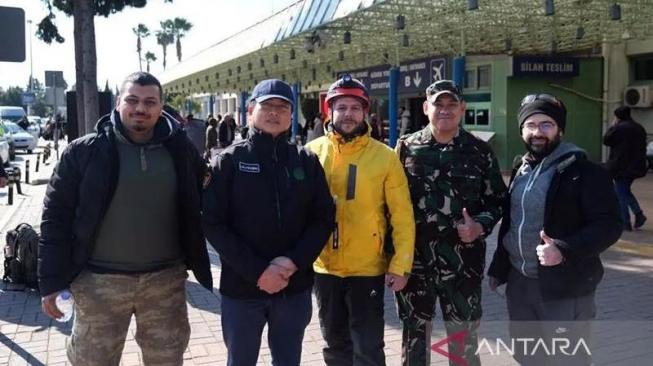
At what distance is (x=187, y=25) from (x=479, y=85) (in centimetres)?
6768

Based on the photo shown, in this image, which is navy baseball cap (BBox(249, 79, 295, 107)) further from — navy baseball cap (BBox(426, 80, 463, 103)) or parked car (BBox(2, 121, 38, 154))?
parked car (BBox(2, 121, 38, 154))

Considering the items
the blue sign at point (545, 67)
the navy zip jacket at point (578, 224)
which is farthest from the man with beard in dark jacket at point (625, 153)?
the blue sign at point (545, 67)

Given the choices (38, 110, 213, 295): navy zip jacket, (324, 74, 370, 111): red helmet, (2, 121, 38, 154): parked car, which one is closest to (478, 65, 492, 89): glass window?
(324, 74, 370, 111): red helmet

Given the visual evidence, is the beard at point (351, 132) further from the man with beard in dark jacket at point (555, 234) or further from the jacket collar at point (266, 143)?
the man with beard in dark jacket at point (555, 234)

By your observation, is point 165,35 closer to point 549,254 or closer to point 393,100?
point 393,100

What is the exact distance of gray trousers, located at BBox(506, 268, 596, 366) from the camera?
2971 mm

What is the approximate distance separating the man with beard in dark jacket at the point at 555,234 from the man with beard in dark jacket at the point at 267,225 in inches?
38.5

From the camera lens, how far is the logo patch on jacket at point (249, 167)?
285 cm

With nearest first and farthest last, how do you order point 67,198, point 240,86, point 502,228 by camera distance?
point 67,198 < point 502,228 < point 240,86

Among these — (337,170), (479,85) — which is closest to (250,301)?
(337,170)

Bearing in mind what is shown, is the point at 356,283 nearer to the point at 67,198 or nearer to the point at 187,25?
the point at 67,198

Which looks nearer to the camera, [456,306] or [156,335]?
[156,335]

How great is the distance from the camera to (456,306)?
331 centimetres

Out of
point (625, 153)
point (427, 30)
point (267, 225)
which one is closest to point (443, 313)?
point (267, 225)
